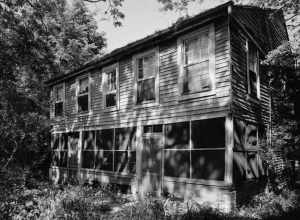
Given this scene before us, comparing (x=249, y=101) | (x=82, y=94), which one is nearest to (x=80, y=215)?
(x=249, y=101)

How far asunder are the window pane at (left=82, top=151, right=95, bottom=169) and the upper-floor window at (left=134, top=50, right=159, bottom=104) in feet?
15.3

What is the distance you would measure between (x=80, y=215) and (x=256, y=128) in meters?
7.42

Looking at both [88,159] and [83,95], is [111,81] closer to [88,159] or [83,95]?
[83,95]

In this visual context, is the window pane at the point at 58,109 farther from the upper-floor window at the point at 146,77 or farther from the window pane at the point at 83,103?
the upper-floor window at the point at 146,77

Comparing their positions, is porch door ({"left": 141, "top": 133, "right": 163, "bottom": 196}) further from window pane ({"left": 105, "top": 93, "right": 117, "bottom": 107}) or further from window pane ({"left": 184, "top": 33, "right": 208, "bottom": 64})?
window pane ({"left": 184, "top": 33, "right": 208, "bottom": 64})

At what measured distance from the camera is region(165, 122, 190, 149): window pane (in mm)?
10758

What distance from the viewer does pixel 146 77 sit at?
1241cm

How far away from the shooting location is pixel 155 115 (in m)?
11.6

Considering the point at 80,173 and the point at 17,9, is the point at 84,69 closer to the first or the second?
the point at 17,9

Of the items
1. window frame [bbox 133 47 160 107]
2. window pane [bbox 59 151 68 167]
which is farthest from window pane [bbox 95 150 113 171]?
window pane [bbox 59 151 68 167]

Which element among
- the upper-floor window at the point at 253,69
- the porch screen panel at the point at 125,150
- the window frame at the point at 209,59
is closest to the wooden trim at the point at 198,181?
the porch screen panel at the point at 125,150

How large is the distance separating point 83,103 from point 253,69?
31.6 feet

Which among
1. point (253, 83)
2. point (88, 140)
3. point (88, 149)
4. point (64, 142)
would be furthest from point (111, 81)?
point (253, 83)

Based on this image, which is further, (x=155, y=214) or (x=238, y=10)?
(x=238, y=10)
